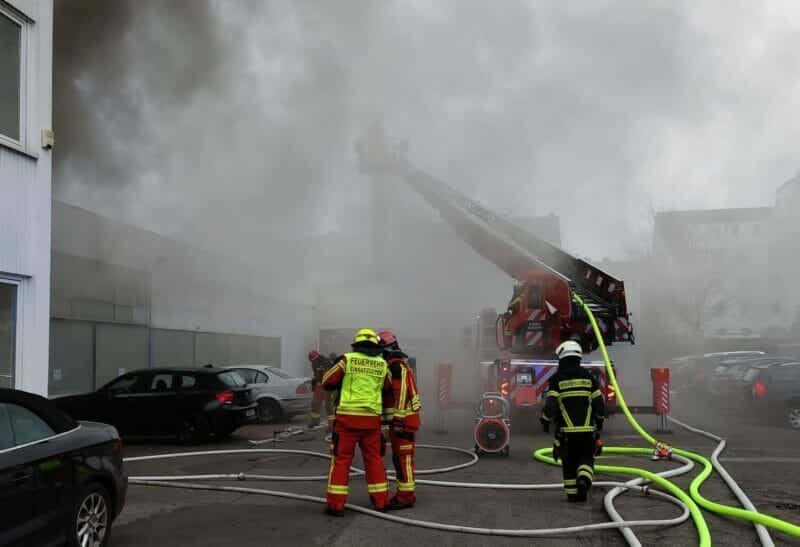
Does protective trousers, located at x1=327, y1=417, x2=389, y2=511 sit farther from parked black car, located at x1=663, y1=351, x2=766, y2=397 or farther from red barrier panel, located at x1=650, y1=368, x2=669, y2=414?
parked black car, located at x1=663, y1=351, x2=766, y2=397

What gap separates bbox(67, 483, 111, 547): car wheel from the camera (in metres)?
4.54

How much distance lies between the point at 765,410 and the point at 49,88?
12885 millimetres

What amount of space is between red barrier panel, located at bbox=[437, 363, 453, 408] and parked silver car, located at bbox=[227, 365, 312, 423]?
3.67 m

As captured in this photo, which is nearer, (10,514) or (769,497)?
(10,514)

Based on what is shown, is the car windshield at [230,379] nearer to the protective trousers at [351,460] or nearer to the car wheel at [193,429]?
the car wheel at [193,429]

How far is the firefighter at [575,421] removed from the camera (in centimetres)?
643

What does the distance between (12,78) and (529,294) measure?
807 cm

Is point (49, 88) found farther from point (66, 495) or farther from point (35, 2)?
point (66, 495)

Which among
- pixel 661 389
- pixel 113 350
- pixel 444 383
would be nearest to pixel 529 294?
pixel 444 383

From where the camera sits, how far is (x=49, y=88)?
28.1 feet

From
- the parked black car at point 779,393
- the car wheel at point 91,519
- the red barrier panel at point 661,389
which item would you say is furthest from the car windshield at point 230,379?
the parked black car at point 779,393

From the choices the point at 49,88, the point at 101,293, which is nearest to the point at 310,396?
the point at 101,293

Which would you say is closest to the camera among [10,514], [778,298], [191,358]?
[10,514]

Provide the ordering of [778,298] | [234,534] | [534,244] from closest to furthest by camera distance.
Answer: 1. [234,534]
2. [534,244]
3. [778,298]
